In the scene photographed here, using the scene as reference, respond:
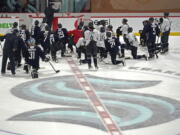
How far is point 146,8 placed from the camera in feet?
71.7

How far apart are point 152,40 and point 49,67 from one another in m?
3.69

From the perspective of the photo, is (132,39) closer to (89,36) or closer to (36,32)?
(89,36)

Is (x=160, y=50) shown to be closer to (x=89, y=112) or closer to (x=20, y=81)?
(x=20, y=81)

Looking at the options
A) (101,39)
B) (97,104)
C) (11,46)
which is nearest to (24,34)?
(11,46)

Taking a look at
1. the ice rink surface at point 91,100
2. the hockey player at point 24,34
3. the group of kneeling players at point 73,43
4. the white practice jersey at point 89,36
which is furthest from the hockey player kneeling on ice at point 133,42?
the hockey player at point 24,34

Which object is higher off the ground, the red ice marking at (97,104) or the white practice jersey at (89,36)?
the white practice jersey at (89,36)

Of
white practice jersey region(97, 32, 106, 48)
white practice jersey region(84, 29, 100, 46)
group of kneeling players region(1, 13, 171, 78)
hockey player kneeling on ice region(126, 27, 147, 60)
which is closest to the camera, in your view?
group of kneeling players region(1, 13, 171, 78)

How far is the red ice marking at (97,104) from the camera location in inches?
309

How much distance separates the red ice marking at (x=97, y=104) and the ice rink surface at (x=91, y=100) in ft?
0.23

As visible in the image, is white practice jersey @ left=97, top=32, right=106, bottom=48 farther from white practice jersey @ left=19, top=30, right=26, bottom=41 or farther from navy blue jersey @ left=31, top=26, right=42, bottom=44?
white practice jersey @ left=19, top=30, right=26, bottom=41

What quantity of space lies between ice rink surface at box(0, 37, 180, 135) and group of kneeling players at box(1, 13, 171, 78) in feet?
1.38

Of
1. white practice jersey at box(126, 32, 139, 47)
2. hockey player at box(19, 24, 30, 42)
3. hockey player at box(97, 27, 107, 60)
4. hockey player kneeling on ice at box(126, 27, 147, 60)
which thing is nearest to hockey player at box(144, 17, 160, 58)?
hockey player kneeling on ice at box(126, 27, 147, 60)

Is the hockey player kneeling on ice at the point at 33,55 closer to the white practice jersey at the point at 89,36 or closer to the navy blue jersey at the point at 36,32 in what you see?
the white practice jersey at the point at 89,36

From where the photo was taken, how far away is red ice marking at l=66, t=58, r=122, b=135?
7.86 m
